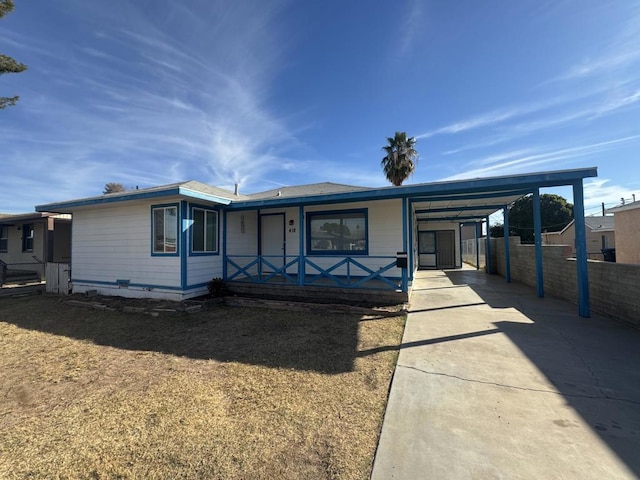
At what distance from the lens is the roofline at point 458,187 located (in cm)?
574

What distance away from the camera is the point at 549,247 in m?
8.84

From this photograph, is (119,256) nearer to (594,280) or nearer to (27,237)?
(27,237)

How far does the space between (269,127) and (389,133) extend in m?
13.9

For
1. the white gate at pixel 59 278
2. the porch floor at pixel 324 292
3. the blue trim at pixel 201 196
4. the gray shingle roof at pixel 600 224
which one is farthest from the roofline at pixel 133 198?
the gray shingle roof at pixel 600 224

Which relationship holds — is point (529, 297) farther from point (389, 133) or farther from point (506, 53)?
point (389, 133)

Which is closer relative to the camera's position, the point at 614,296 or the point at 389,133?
the point at 614,296

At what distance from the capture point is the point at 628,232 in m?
12.6

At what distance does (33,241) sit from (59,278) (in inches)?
247

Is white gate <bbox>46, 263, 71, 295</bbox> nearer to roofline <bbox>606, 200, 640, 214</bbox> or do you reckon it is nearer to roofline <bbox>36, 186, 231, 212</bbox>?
roofline <bbox>36, 186, 231, 212</bbox>

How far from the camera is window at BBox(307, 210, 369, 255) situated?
9.02 m

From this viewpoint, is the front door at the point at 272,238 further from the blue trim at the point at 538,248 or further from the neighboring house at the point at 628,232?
the neighboring house at the point at 628,232

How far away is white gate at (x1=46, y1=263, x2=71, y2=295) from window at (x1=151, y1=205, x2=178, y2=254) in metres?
4.44

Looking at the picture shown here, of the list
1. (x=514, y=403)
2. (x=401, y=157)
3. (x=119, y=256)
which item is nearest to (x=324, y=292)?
(x=514, y=403)

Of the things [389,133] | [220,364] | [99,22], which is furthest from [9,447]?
[389,133]
